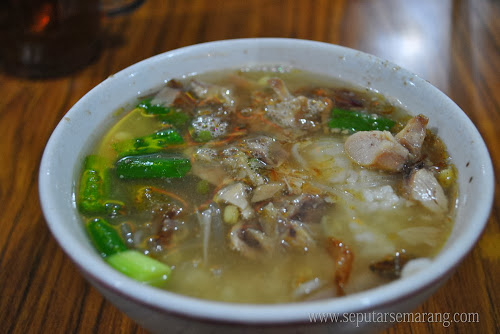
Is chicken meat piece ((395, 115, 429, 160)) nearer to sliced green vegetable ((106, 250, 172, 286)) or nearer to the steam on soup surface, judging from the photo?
the steam on soup surface

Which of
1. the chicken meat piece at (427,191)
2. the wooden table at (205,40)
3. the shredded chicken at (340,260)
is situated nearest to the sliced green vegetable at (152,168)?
the wooden table at (205,40)

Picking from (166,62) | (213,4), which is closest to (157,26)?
(213,4)

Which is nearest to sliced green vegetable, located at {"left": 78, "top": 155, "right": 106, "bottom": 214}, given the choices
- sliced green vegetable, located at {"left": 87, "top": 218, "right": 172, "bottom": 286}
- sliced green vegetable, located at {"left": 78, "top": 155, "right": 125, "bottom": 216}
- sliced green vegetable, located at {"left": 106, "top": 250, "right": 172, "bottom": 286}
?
sliced green vegetable, located at {"left": 78, "top": 155, "right": 125, "bottom": 216}

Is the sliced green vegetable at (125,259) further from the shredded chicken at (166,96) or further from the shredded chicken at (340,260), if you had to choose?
the shredded chicken at (166,96)

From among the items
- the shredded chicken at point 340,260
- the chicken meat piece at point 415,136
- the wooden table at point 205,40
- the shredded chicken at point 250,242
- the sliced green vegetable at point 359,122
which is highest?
the chicken meat piece at point 415,136

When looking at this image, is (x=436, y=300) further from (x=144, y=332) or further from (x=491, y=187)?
(x=144, y=332)

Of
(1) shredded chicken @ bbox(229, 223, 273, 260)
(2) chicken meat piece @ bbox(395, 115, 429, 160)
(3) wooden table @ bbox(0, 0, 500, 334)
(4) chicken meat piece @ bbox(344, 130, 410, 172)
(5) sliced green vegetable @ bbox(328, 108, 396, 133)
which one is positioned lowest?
(3) wooden table @ bbox(0, 0, 500, 334)

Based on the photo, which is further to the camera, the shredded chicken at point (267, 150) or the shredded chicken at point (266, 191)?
the shredded chicken at point (267, 150)
